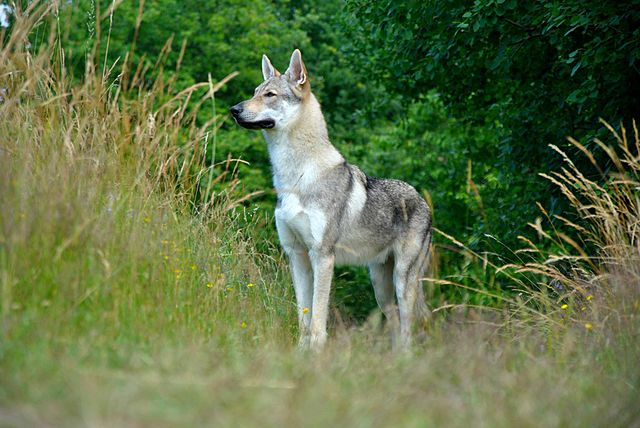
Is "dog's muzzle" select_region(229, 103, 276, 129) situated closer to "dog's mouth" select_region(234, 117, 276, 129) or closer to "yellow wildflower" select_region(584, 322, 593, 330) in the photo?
"dog's mouth" select_region(234, 117, 276, 129)

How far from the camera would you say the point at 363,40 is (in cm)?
1308

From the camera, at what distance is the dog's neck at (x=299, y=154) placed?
6.72 meters

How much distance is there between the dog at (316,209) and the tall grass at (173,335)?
19.5 inches

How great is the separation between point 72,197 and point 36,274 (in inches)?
23.1

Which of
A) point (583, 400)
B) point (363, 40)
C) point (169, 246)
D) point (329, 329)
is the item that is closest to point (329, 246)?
point (329, 329)

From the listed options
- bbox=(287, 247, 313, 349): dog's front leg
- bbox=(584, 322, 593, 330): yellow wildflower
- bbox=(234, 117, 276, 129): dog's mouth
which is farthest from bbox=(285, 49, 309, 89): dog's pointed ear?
bbox=(584, 322, 593, 330): yellow wildflower

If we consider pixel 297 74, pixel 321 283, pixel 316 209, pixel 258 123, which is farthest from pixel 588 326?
pixel 297 74

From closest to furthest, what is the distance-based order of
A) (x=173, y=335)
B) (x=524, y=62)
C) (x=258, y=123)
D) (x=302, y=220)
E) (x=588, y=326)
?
(x=173, y=335) → (x=588, y=326) → (x=302, y=220) → (x=258, y=123) → (x=524, y=62)

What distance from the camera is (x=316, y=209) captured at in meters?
6.57

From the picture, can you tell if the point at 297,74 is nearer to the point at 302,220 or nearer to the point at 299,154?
the point at 299,154

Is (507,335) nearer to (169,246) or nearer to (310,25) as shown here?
(169,246)

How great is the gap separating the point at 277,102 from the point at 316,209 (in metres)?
0.99

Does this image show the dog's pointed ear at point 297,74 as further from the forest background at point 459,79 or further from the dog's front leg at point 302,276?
the dog's front leg at point 302,276

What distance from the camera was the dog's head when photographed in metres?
6.61
